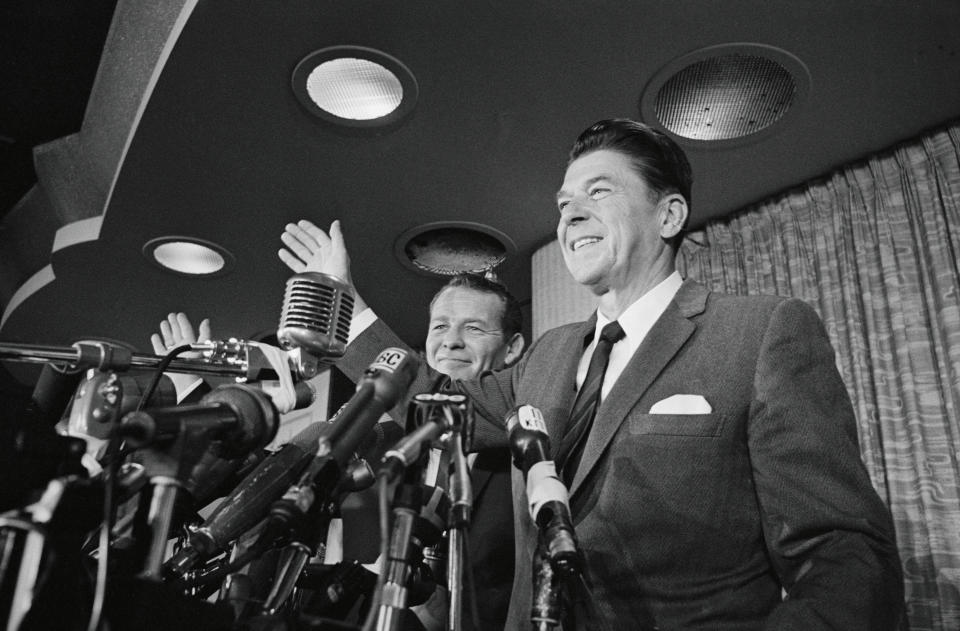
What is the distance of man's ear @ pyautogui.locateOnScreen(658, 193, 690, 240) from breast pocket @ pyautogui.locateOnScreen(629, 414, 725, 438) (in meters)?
0.54

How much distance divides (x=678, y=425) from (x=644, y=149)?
0.73 meters

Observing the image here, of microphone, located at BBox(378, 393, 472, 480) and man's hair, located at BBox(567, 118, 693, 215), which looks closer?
microphone, located at BBox(378, 393, 472, 480)

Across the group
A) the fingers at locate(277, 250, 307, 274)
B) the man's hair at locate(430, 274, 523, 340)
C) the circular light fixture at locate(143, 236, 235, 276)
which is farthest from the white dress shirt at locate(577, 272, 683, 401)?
the circular light fixture at locate(143, 236, 235, 276)

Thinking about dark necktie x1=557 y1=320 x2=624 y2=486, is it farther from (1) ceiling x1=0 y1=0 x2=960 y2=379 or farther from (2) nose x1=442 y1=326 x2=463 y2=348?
(1) ceiling x1=0 y1=0 x2=960 y2=379

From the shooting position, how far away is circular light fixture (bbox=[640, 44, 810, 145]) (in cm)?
298

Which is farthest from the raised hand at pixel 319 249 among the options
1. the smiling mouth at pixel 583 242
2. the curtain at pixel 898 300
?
the curtain at pixel 898 300

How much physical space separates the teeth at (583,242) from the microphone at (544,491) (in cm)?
75

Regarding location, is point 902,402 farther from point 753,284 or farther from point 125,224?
point 125,224

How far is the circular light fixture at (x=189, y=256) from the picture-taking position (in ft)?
14.5

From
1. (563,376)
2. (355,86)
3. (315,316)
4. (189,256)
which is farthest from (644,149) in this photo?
(189,256)

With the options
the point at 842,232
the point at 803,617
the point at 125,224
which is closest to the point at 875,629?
the point at 803,617

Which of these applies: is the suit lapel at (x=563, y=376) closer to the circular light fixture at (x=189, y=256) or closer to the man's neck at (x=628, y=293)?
the man's neck at (x=628, y=293)

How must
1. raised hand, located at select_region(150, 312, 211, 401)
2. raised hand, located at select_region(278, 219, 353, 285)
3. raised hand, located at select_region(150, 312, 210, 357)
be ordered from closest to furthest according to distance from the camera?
raised hand, located at select_region(278, 219, 353, 285)
raised hand, located at select_region(150, 312, 211, 401)
raised hand, located at select_region(150, 312, 210, 357)

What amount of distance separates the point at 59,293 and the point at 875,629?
17.3 feet
